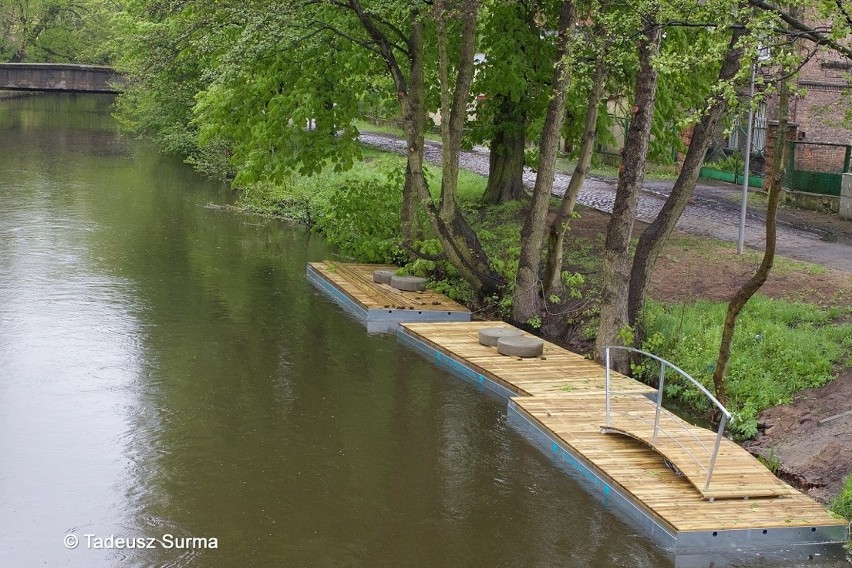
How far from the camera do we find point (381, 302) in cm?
2061

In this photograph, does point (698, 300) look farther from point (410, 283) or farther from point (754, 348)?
point (410, 283)

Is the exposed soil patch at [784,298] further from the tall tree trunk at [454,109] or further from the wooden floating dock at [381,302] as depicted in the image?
the tall tree trunk at [454,109]

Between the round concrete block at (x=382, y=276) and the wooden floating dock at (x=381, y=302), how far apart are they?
132 mm

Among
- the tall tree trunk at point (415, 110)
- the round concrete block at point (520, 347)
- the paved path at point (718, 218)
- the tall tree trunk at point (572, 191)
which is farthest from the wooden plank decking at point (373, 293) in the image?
the paved path at point (718, 218)

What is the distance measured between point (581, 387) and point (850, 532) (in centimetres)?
485

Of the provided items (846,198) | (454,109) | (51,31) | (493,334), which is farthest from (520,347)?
(51,31)

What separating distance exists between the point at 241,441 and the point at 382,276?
9.05 metres

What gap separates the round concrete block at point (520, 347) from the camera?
17.0 meters

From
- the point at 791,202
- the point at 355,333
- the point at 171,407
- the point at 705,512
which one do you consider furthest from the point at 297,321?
the point at 791,202

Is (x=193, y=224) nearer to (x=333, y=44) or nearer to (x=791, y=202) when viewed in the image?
(x=333, y=44)

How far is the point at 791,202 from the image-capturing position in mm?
29766

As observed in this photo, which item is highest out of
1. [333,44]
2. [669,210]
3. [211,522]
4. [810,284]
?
[333,44]

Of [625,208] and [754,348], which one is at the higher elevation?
[625,208]

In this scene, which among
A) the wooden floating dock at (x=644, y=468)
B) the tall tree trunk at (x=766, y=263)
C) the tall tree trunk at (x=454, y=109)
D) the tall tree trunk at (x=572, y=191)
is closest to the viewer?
the wooden floating dock at (x=644, y=468)
